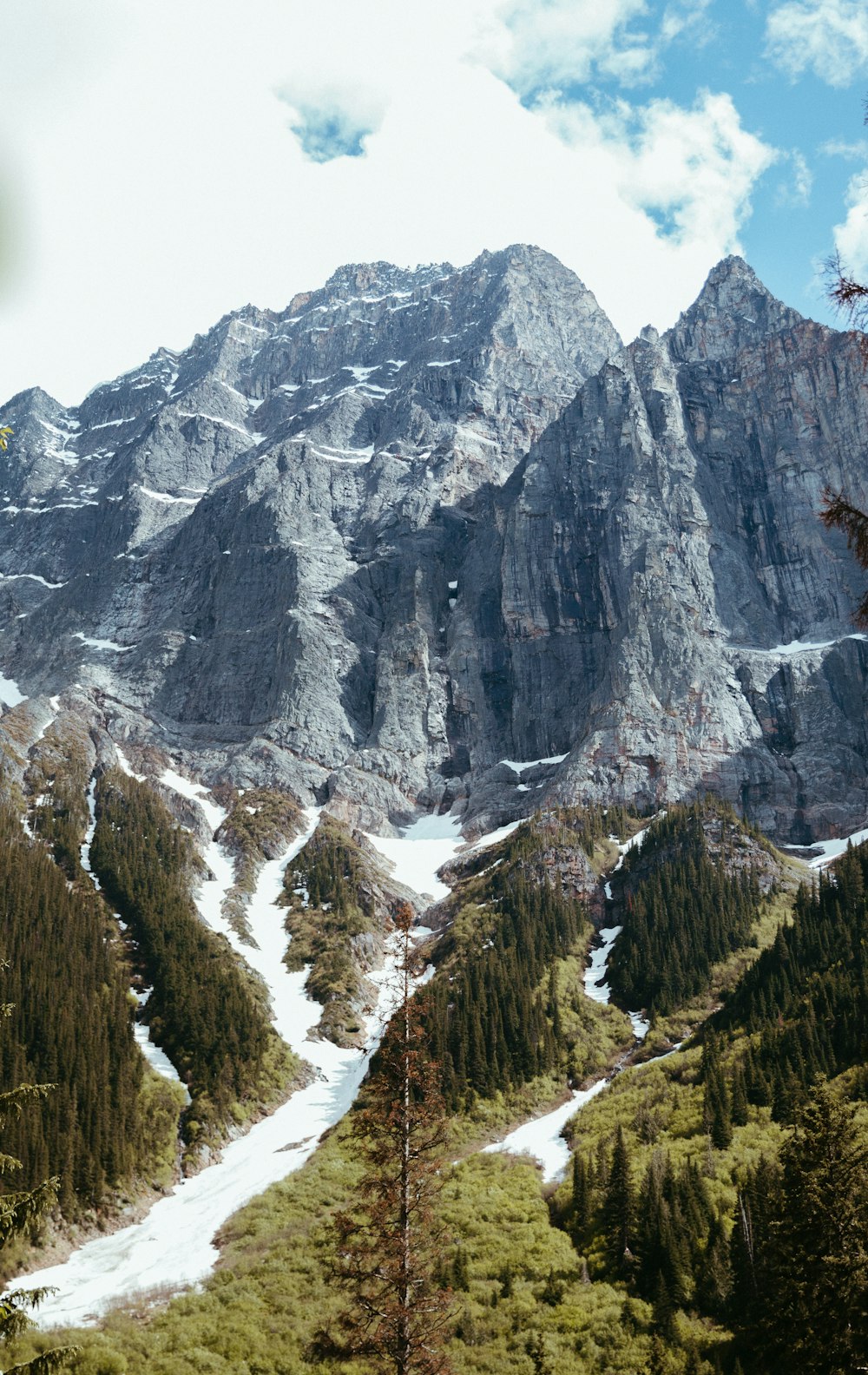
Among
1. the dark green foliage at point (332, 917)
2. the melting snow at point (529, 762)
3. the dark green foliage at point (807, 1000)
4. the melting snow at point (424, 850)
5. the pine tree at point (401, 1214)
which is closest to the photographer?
the pine tree at point (401, 1214)

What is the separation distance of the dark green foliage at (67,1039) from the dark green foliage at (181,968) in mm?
3831

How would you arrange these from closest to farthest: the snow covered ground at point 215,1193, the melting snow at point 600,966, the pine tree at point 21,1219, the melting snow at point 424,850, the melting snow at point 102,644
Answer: the pine tree at point 21,1219 → the snow covered ground at point 215,1193 → the melting snow at point 600,966 → the melting snow at point 424,850 → the melting snow at point 102,644

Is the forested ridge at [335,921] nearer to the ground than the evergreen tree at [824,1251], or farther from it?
farther from it

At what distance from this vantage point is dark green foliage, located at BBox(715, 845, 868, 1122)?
1945 inches

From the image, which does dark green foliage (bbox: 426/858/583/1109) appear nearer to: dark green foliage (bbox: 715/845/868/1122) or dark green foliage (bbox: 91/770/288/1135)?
dark green foliage (bbox: 715/845/868/1122)

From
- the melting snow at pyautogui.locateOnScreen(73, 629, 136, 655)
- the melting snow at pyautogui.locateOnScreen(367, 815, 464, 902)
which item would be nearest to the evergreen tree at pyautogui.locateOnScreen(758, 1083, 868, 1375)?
the melting snow at pyautogui.locateOnScreen(367, 815, 464, 902)

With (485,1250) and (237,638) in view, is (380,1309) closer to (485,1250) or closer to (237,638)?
(485,1250)

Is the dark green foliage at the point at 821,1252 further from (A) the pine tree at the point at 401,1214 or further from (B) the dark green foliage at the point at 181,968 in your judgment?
(B) the dark green foliage at the point at 181,968

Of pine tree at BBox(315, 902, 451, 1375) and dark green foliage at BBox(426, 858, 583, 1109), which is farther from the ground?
dark green foliage at BBox(426, 858, 583, 1109)

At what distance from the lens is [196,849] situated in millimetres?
112500

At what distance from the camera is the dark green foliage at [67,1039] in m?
52.0

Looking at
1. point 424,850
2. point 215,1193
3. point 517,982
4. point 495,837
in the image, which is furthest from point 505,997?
point 424,850

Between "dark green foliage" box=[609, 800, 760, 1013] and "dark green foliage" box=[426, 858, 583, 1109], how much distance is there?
6.53 meters

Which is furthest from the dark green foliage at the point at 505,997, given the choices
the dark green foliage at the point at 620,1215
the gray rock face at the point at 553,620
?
the gray rock face at the point at 553,620
